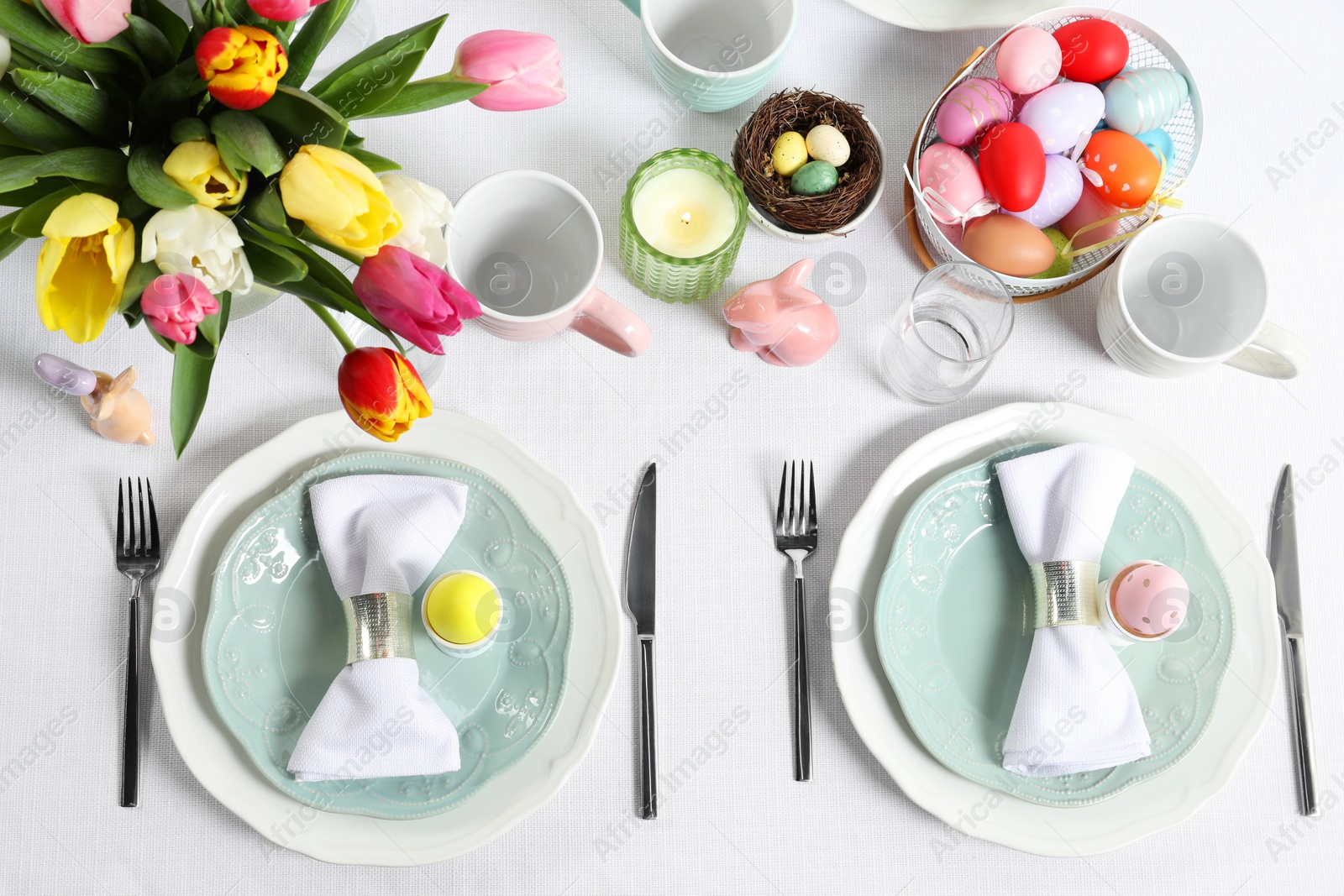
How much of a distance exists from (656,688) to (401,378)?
405mm

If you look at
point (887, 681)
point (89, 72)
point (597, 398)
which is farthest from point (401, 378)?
point (887, 681)

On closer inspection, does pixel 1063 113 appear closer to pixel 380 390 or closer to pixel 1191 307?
pixel 1191 307

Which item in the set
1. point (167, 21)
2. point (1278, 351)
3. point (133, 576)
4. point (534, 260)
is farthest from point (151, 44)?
point (1278, 351)

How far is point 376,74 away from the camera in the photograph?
1.71 feet

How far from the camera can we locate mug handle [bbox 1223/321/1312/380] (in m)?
0.73

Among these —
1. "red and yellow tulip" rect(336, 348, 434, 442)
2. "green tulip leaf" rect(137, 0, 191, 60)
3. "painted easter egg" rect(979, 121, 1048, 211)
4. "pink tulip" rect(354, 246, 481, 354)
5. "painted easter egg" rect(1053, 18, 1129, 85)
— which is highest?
"painted easter egg" rect(1053, 18, 1129, 85)

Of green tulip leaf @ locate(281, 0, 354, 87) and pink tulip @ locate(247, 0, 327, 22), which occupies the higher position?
pink tulip @ locate(247, 0, 327, 22)

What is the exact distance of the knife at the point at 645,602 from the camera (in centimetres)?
75

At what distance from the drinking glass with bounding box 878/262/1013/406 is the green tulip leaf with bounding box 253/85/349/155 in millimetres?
476

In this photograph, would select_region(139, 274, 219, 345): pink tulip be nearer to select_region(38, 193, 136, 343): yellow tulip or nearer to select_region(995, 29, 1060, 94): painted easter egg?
select_region(38, 193, 136, 343): yellow tulip

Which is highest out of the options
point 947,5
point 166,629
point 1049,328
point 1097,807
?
point 947,5

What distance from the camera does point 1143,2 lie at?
89cm

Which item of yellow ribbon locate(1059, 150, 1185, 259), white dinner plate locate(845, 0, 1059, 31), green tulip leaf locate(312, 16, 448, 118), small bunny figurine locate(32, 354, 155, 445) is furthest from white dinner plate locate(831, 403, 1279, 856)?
A: small bunny figurine locate(32, 354, 155, 445)

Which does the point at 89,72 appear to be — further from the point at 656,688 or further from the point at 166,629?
the point at 656,688
